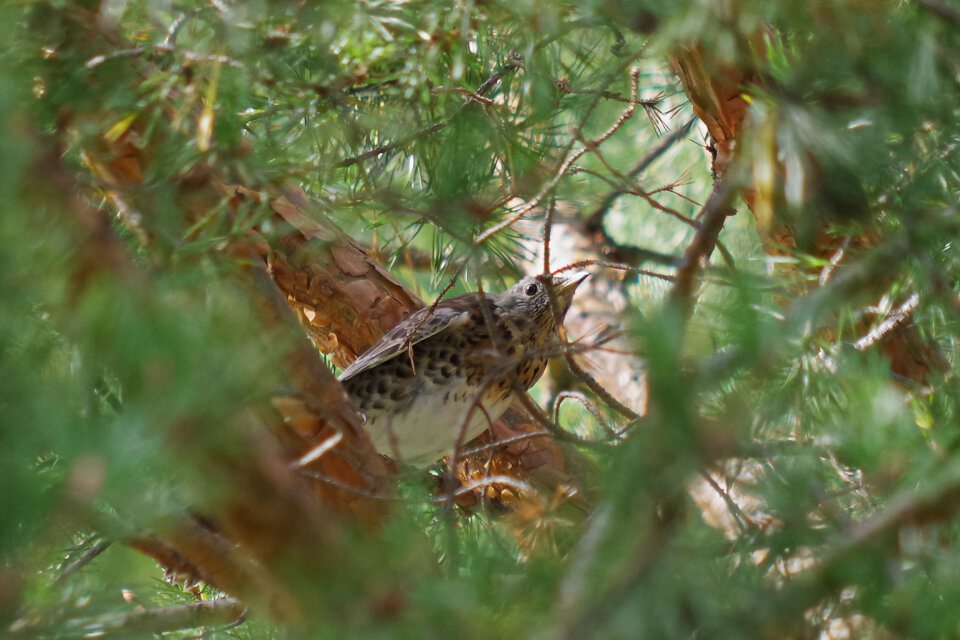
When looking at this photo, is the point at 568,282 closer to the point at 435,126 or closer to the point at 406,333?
the point at 406,333

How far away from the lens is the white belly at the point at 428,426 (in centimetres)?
274

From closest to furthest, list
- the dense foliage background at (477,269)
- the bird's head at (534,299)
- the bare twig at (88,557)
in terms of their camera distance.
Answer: the dense foliage background at (477,269) < the bare twig at (88,557) < the bird's head at (534,299)

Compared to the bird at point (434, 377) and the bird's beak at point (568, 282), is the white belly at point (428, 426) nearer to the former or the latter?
the bird at point (434, 377)

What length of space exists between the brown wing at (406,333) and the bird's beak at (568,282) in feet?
0.97

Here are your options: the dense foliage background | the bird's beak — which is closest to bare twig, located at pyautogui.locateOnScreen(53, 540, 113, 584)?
the dense foliage background

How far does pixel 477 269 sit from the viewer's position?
4.68 feet

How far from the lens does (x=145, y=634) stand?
1.19 meters

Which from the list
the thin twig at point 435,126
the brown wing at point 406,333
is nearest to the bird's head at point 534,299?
the brown wing at point 406,333

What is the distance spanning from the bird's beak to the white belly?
39cm

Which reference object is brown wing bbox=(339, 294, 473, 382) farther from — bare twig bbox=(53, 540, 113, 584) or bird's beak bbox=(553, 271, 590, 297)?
bare twig bbox=(53, 540, 113, 584)

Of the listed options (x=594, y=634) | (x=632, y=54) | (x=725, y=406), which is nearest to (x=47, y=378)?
(x=594, y=634)

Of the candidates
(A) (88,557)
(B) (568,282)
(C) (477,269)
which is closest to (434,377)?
(B) (568,282)

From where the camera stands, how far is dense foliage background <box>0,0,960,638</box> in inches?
33.3

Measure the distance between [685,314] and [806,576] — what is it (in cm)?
32
